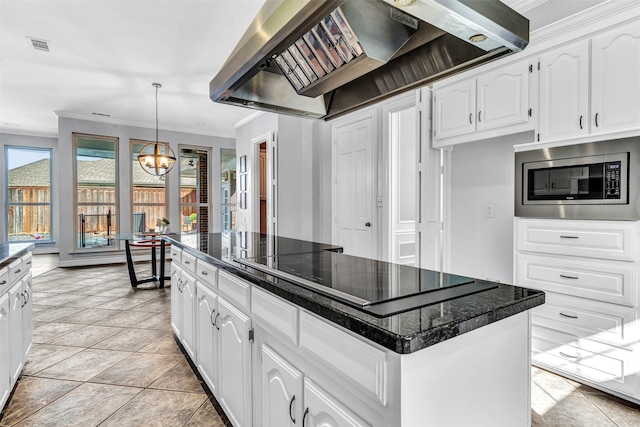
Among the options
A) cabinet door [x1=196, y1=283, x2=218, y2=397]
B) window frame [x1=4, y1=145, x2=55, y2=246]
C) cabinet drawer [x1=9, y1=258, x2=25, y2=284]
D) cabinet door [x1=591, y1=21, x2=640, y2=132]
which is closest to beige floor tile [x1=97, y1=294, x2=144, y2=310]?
cabinet drawer [x1=9, y1=258, x2=25, y2=284]

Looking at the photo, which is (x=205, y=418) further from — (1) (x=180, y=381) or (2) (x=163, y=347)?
(2) (x=163, y=347)

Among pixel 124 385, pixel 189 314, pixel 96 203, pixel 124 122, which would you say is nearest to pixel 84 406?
pixel 124 385

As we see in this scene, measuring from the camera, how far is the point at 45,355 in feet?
8.96

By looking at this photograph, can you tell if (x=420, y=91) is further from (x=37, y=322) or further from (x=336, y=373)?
(x=37, y=322)

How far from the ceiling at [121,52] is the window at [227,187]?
1965mm

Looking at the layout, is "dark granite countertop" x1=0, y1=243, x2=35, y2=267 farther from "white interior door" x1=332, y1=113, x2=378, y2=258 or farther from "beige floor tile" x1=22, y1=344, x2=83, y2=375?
"white interior door" x1=332, y1=113, x2=378, y2=258

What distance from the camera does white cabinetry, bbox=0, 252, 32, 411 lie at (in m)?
1.91

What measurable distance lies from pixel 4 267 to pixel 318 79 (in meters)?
2.02

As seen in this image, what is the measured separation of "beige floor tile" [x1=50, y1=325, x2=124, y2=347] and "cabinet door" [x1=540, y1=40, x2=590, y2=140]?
155 inches

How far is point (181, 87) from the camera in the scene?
16.1ft

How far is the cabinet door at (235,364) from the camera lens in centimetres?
153

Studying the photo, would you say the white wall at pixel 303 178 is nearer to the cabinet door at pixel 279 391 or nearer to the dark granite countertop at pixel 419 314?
the cabinet door at pixel 279 391

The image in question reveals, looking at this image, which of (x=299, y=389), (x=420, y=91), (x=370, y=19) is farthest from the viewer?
(x=420, y=91)

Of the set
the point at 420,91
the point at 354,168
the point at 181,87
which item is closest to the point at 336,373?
the point at 420,91
